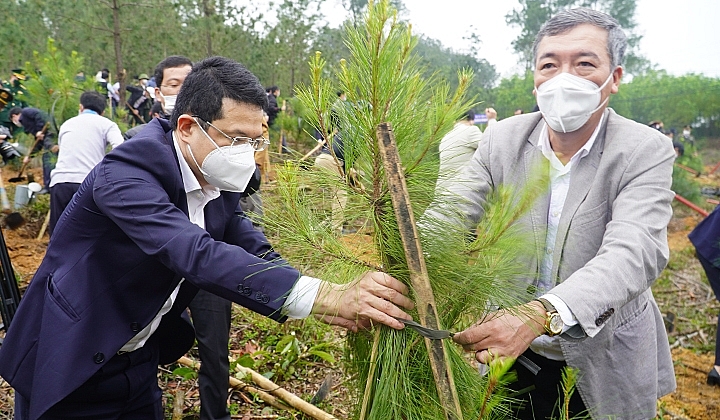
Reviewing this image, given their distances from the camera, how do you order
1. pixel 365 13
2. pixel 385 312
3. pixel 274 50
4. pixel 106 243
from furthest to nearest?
pixel 274 50
pixel 106 243
pixel 385 312
pixel 365 13

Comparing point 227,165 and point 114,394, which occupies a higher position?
point 227,165

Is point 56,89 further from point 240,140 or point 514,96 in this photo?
point 514,96

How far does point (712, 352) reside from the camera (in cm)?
466

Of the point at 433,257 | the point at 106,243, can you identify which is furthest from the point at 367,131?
the point at 106,243

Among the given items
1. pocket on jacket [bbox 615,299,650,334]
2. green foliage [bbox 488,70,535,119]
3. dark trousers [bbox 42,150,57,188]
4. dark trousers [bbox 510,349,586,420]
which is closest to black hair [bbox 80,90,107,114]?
dark trousers [bbox 42,150,57,188]

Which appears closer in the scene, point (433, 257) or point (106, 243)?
point (433, 257)

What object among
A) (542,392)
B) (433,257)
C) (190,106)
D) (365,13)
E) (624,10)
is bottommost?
(542,392)

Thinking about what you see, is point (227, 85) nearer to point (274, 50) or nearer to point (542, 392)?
point (542, 392)

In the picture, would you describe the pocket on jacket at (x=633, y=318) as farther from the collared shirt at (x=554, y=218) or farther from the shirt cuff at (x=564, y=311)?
the shirt cuff at (x=564, y=311)

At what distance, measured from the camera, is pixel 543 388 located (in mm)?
1717

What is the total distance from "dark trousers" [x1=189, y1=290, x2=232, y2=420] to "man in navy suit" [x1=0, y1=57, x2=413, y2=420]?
91 cm

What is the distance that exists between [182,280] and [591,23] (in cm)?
143

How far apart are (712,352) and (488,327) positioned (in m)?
4.56

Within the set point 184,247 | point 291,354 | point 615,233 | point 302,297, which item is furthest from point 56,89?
point 615,233
